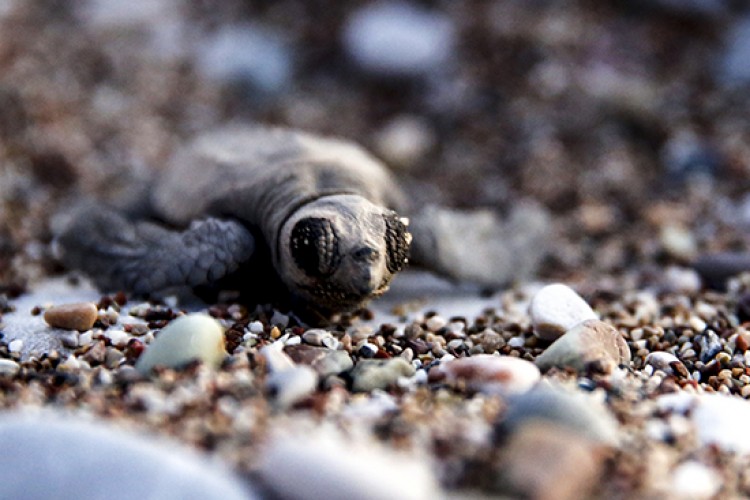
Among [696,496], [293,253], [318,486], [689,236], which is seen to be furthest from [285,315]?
[689,236]

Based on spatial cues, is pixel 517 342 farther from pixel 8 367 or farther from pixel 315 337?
pixel 8 367

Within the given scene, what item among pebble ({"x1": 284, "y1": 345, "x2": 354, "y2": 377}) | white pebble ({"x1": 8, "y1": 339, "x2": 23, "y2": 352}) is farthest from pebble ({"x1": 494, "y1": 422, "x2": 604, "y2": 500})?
white pebble ({"x1": 8, "y1": 339, "x2": 23, "y2": 352})

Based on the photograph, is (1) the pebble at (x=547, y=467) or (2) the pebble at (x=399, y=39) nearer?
(1) the pebble at (x=547, y=467)

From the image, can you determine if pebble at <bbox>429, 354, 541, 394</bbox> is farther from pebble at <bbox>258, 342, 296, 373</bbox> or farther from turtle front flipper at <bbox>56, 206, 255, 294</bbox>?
turtle front flipper at <bbox>56, 206, 255, 294</bbox>

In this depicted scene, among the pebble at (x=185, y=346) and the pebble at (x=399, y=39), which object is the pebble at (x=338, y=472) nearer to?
the pebble at (x=185, y=346)

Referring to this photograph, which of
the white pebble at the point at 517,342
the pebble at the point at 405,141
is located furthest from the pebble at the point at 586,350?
the pebble at the point at 405,141

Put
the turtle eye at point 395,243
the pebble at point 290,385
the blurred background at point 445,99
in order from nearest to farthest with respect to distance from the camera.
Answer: the pebble at point 290,385, the turtle eye at point 395,243, the blurred background at point 445,99
